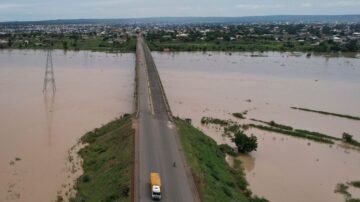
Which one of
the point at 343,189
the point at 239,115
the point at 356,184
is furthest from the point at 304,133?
the point at 343,189

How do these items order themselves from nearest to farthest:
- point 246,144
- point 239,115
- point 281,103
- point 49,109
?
1. point 246,144
2. point 239,115
3. point 49,109
4. point 281,103

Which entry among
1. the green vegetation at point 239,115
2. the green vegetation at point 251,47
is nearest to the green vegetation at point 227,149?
the green vegetation at point 239,115

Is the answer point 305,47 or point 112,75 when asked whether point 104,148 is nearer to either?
point 112,75

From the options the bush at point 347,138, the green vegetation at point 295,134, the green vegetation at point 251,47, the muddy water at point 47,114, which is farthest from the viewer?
the green vegetation at point 251,47

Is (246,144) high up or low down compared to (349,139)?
up

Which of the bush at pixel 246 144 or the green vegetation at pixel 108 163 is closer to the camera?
the green vegetation at pixel 108 163

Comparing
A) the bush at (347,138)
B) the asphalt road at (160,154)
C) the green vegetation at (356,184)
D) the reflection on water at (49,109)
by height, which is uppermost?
the asphalt road at (160,154)

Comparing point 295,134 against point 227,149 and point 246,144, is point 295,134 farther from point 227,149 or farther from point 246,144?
point 227,149

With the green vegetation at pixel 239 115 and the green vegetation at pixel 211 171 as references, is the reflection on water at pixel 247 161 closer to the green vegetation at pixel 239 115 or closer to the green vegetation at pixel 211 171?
the green vegetation at pixel 211 171
